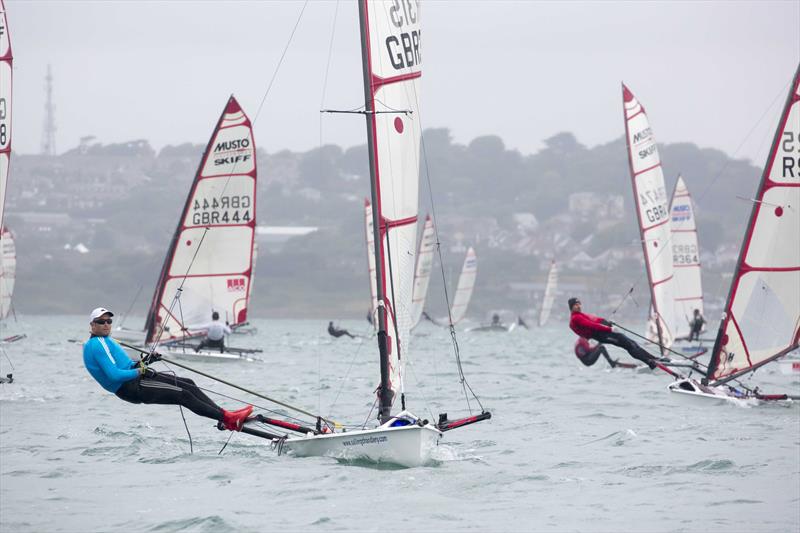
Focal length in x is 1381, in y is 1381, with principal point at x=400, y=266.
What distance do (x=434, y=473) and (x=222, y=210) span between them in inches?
772

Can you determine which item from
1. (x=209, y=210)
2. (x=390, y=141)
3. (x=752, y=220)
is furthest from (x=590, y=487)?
(x=209, y=210)

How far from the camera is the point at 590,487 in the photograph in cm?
1466

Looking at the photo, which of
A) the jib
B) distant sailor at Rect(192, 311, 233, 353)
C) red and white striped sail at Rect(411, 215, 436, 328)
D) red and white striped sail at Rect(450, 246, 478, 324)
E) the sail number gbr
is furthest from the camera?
red and white striped sail at Rect(450, 246, 478, 324)

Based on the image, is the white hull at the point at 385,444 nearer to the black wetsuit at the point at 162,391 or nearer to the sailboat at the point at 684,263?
the black wetsuit at the point at 162,391

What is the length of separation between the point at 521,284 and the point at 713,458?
154316mm

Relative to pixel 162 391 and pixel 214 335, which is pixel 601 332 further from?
pixel 214 335

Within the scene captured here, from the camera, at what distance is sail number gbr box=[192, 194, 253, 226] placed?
33344 mm

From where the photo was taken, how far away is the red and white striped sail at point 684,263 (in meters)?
42.1

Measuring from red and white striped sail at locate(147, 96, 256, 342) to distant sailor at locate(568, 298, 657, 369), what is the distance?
1525 cm

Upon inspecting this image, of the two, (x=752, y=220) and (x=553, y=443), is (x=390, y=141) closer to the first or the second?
(x=553, y=443)

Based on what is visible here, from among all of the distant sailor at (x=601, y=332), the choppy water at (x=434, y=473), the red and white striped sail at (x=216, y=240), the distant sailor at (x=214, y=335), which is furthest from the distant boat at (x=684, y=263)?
the distant sailor at (x=601, y=332)

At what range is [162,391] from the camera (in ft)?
46.4

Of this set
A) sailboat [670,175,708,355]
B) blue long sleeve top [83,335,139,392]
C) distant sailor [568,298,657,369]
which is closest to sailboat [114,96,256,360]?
sailboat [670,175,708,355]

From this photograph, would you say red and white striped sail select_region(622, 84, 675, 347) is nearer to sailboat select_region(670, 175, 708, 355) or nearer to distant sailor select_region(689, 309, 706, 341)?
distant sailor select_region(689, 309, 706, 341)
